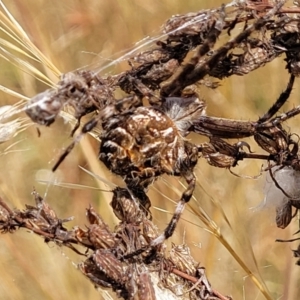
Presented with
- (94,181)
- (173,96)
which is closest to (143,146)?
(173,96)

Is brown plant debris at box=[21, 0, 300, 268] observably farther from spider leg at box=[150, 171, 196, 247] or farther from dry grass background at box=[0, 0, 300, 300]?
dry grass background at box=[0, 0, 300, 300]

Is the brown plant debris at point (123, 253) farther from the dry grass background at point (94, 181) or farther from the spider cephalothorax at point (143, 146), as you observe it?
the dry grass background at point (94, 181)

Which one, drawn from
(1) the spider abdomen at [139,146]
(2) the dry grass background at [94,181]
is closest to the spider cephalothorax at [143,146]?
(1) the spider abdomen at [139,146]

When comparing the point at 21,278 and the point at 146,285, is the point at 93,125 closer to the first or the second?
the point at 146,285

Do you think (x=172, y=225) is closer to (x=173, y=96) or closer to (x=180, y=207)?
(x=180, y=207)

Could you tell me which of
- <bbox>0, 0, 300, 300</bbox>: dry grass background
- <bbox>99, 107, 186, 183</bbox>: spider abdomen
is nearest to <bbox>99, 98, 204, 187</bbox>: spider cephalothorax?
<bbox>99, 107, 186, 183</bbox>: spider abdomen

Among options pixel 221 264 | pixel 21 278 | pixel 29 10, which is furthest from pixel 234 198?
pixel 29 10
